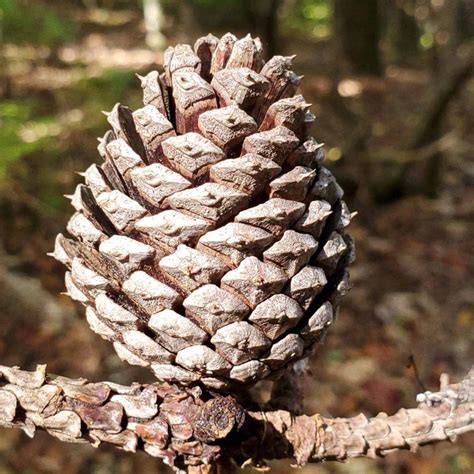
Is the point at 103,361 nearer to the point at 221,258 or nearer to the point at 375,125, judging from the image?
the point at 221,258

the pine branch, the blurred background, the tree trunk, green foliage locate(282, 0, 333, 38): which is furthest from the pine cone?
green foliage locate(282, 0, 333, 38)

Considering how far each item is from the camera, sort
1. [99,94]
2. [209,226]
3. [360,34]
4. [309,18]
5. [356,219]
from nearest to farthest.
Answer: [209,226] → [356,219] → [99,94] → [360,34] → [309,18]

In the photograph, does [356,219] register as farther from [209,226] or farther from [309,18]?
[309,18]

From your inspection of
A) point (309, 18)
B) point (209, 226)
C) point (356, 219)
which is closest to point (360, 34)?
point (356, 219)

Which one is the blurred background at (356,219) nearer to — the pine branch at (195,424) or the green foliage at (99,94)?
the green foliage at (99,94)

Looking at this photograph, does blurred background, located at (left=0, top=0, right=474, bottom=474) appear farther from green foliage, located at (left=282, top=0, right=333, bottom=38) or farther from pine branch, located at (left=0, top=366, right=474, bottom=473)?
green foliage, located at (left=282, top=0, right=333, bottom=38)

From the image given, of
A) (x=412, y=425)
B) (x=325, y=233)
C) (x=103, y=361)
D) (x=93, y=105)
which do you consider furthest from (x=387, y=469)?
(x=93, y=105)
